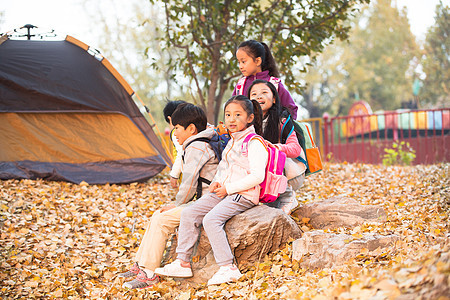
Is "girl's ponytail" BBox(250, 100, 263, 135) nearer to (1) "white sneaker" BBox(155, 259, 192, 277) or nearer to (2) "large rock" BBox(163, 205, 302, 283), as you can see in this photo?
(2) "large rock" BBox(163, 205, 302, 283)

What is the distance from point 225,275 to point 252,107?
4.06 feet

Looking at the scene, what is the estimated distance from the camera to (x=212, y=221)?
3119 millimetres

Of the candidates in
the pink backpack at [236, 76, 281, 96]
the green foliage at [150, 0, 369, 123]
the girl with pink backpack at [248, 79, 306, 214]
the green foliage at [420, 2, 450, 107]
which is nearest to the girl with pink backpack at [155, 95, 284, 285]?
the girl with pink backpack at [248, 79, 306, 214]

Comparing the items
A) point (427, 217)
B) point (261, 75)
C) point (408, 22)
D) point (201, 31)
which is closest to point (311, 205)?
point (427, 217)

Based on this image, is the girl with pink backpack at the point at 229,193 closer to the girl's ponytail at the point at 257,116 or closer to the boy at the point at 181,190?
the girl's ponytail at the point at 257,116

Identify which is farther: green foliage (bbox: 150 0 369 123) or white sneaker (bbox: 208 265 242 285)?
green foliage (bbox: 150 0 369 123)

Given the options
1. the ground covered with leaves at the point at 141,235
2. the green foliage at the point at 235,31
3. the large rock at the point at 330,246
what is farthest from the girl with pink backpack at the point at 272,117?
the green foliage at the point at 235,31

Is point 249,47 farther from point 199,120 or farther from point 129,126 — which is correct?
point 129,126

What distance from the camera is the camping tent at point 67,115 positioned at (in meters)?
6.51

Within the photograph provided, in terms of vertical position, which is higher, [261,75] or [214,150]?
[261,75]

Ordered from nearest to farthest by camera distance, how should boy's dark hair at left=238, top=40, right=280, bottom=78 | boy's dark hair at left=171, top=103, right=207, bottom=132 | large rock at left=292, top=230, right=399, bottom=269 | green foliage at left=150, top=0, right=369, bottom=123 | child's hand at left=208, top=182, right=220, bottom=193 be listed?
large rock at left=292, top=230, right=399, bottom=269
child's hand at left=208, top=182, right=220, bottom=193
boy's dark hair at left=171, top=103, right=207, bottom=132
boy's dark hair at left=238, top=40, right=280, bottom=78
green foliage at left=150, top=0, right=369, bottom=123

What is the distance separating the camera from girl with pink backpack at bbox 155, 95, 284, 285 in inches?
122

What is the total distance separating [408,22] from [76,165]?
81.3 ft

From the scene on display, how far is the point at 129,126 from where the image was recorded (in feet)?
23.2
